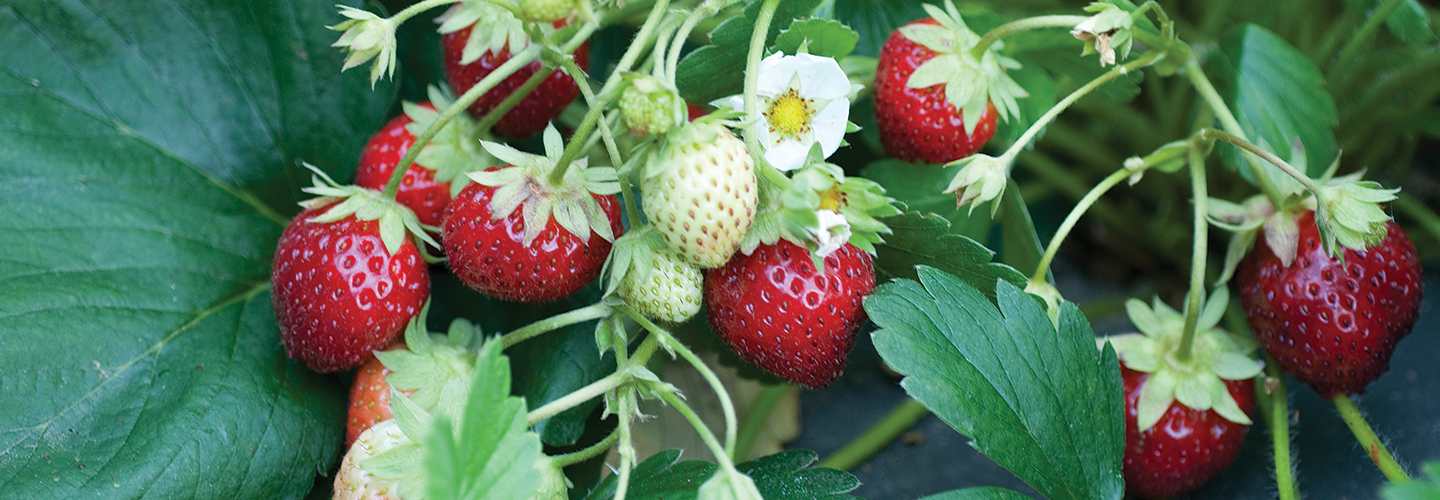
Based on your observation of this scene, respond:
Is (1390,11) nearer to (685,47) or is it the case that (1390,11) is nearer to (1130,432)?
(1130,432)

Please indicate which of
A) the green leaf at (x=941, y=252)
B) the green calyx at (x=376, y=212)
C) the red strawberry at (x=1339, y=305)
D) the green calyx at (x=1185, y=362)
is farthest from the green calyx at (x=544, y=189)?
the red strawberry at (x=1339, y=305)

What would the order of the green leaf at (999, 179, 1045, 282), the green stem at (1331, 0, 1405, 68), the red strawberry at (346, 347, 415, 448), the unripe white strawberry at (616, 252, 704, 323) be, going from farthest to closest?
the green stem at (1331, 0, 1405, 68), the green leaf at (999, 179, 1045, 282), the red strawberry at (346, 347, 415, 448), the unripe white strawberry at (616, 252, 704, 323)

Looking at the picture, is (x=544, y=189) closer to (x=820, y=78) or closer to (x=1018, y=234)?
(x=820, y=78)

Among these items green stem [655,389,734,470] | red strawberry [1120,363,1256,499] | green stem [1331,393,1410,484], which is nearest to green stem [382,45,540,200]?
green stem [655,389,734,470]

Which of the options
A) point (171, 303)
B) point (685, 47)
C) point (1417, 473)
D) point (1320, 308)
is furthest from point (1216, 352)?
point (171, 303)

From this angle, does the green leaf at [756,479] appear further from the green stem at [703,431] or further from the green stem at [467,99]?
the green stem at [467,99]

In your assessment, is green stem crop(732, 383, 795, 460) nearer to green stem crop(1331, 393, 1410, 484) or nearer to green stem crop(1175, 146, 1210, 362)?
green stem crop(1175, 146, 1210, 362)
